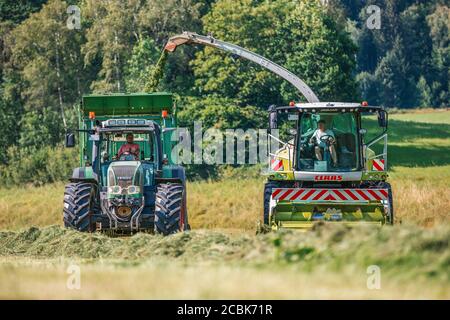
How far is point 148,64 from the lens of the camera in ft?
164

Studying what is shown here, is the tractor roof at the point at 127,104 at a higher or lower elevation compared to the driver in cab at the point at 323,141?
higher

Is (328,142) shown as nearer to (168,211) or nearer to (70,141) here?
(168,211)

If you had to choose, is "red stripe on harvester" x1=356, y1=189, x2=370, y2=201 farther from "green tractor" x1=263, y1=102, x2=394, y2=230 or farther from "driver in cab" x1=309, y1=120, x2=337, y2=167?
Answer: "driver in cab" x1=309, y1=120, x2=337, y2=167

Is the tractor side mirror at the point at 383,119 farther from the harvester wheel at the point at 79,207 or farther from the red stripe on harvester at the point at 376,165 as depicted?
the harvester wheel at the point at 79,207

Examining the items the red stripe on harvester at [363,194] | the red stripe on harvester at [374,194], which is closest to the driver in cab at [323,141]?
the red stripe on harvester at [363,194]

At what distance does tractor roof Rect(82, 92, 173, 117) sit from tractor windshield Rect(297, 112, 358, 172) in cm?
409

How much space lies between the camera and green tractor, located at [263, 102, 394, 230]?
65.4ft

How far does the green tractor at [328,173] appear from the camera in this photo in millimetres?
19938

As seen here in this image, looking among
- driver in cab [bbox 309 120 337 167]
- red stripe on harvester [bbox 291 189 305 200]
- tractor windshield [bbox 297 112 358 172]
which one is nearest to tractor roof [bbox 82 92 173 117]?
tractor windshield [bbox 297 112 358 172]

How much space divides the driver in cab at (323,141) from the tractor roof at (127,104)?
442 centimetres

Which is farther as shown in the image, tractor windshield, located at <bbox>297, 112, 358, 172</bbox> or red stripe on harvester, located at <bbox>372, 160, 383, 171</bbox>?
red stripe on harvester, located at <bbox>372, 160, 383, 171</bbox>

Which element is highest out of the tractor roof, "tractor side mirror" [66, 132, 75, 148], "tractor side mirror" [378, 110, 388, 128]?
the tractor roof

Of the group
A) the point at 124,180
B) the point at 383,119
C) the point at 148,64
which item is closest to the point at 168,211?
the point at 124,180

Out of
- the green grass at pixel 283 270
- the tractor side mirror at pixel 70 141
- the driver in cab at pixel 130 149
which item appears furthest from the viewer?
the tractor side mirror at pixel 70 141
